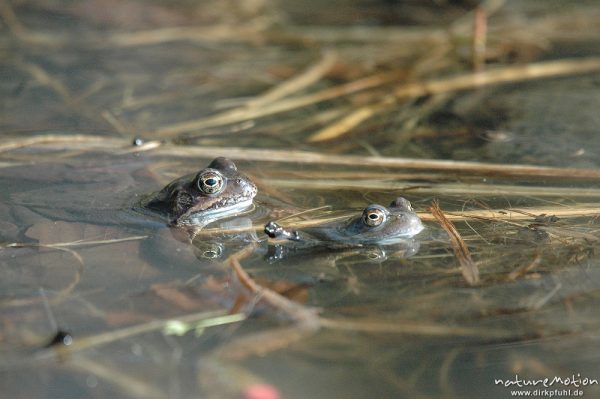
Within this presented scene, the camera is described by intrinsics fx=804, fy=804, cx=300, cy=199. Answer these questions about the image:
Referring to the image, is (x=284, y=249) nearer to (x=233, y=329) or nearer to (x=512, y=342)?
(x=233, y=329)

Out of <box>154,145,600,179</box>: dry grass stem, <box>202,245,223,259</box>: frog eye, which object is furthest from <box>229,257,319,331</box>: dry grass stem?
<box>154,145,600,179</box>: dry grass stem

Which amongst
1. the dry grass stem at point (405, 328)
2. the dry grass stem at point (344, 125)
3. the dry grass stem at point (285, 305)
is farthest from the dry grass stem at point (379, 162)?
the dry grass stem at point (405, 328)

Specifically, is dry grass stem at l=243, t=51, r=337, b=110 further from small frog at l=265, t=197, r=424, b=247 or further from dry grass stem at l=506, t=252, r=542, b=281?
dry grass stem at l=506, t=252, r=542, b=281

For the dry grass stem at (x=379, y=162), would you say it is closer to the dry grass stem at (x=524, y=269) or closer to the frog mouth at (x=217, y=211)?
the frog mouth at (x=217, y=211)

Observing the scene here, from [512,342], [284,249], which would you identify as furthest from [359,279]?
[512,342]

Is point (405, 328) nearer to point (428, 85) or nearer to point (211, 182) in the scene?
point (211, 182)

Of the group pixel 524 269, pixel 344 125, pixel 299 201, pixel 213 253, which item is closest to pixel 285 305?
pixel 213 253
